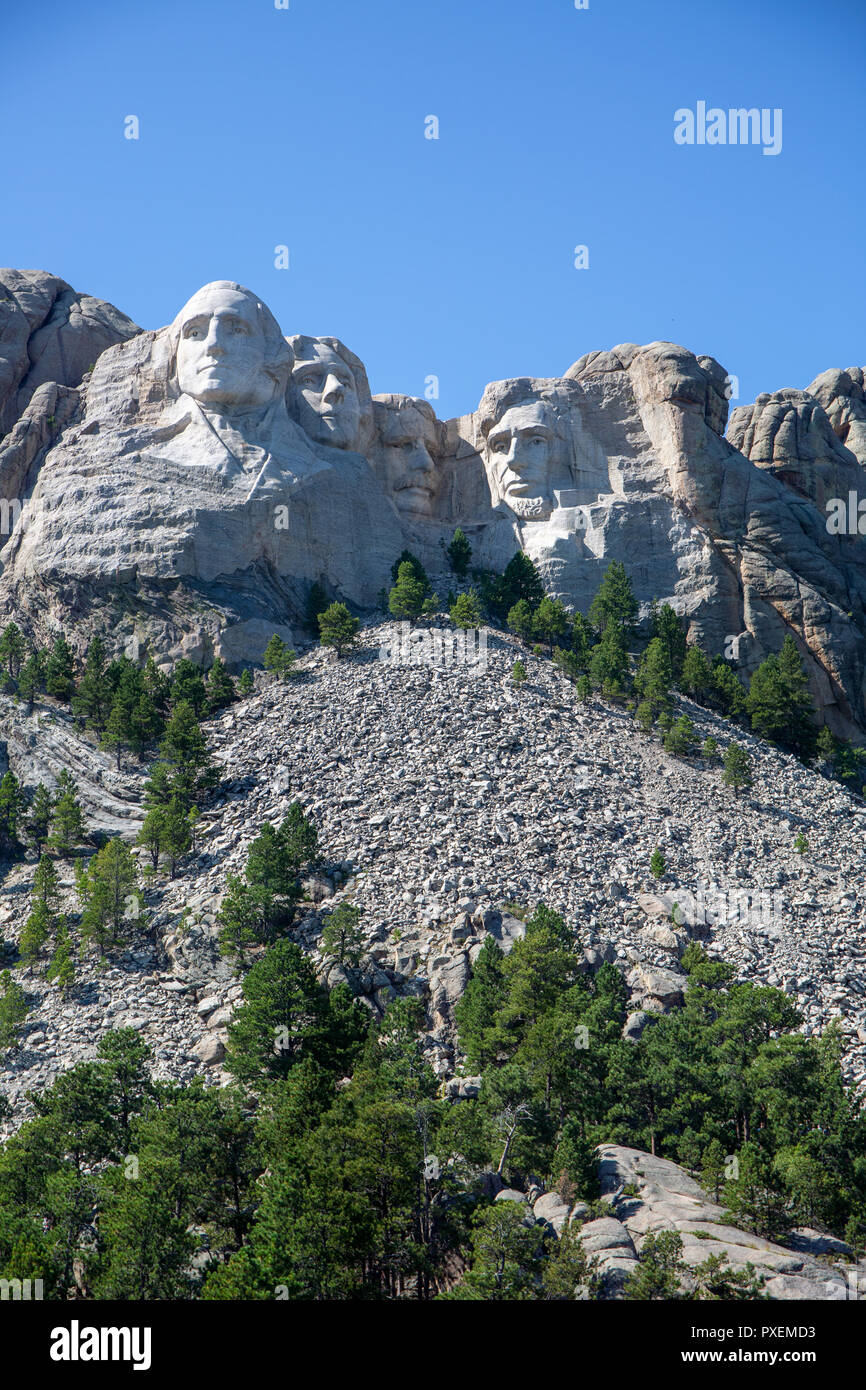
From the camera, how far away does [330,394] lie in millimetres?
81562

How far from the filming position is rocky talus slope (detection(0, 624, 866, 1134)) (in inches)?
1836

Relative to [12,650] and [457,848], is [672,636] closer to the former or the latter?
[457,848]

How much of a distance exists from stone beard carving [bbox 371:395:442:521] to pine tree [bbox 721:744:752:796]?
2847 centimetres

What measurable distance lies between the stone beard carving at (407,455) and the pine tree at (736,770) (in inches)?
1121

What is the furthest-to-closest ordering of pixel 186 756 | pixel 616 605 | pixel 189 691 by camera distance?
pixel 616 605 < pixel 189 691 < pixel 186 756

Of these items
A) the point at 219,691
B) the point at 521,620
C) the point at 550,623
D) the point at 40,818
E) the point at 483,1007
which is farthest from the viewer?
the point at 550,623

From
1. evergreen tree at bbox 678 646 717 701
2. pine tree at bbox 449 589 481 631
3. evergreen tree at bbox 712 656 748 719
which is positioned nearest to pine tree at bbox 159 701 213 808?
pine tree at bbox 449 589 481 631

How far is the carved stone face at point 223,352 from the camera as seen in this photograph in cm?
7631

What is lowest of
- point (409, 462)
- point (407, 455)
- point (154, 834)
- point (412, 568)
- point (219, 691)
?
point (154, 834)

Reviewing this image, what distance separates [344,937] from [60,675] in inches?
979

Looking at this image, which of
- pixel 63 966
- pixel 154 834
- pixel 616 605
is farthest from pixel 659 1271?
pixel 616 605

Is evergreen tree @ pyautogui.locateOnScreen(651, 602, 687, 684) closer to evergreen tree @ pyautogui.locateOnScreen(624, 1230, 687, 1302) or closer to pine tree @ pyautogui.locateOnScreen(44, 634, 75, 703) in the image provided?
pine tree @ pyautogui.locateOnScreen(44, 634, 75, 703)

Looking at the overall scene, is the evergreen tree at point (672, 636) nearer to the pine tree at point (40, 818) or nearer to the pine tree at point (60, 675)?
the pine tree at point (60, 675)
